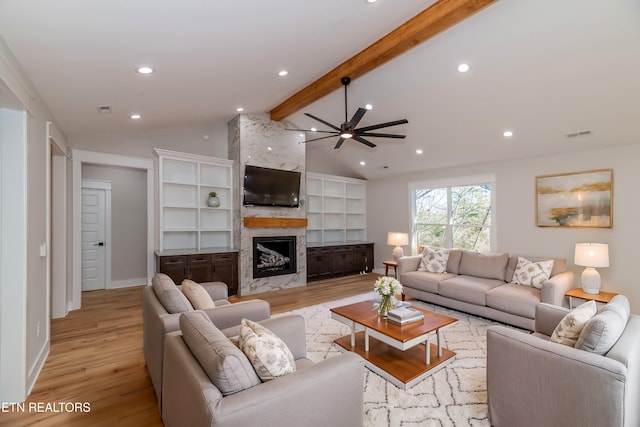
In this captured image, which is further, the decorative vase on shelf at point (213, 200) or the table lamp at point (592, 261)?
the decorative vase on shelf at point (213, 200)

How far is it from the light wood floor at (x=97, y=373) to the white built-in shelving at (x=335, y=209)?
2.81 m

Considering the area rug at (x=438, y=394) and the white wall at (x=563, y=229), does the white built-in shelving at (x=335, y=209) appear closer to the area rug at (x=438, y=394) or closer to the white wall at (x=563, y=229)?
the white wall at (x=563, y=229)

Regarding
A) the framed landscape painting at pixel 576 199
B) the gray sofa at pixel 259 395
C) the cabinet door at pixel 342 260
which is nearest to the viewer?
the gray sofa at pixel 259 395

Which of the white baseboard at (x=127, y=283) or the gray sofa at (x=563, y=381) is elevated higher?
the gray sofa at (x=563, y=381)

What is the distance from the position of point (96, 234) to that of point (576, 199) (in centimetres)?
829

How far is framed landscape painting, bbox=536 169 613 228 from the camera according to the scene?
4.20 meters

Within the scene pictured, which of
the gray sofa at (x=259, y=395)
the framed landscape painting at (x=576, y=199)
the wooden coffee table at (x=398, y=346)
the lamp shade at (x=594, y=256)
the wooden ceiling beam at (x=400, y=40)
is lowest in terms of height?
the wooden coffee table at (x=398, y=346)

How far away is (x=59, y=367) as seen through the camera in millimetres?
2803

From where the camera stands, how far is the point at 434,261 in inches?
203

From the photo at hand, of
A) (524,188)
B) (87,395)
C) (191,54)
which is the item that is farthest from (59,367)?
(524,188)

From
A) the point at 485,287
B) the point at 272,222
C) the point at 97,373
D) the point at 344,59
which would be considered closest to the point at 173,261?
the point at 272,222

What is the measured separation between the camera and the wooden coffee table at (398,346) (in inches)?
102

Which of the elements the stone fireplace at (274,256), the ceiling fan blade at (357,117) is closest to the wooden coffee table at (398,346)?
the ceiling fan blade at (357,117)

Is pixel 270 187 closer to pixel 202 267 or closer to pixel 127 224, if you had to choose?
pixel 202 267
